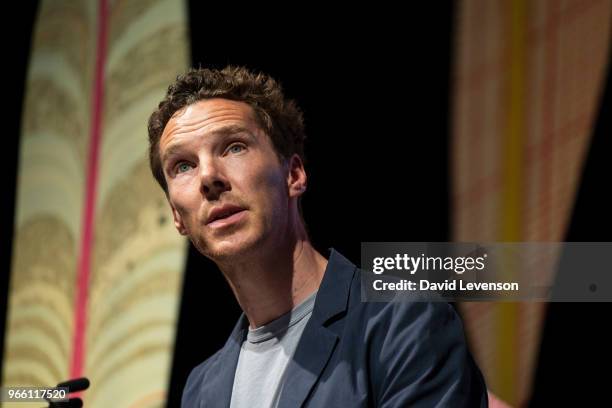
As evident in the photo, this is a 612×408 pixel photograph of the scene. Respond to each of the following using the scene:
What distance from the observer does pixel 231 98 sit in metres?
2.04

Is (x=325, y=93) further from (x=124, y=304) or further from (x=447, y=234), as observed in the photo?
(x=124, y=304)

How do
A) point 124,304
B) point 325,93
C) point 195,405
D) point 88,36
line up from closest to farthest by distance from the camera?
point 195,405, point 325,93, point 124,304, point 88,36

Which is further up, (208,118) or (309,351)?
(208,118)

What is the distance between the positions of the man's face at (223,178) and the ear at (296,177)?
0.03 meters

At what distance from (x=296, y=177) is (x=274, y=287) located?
11.5 inches

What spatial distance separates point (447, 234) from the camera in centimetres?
250

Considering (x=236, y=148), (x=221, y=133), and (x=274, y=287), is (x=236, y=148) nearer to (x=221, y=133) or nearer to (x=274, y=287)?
(x=221, y=133)

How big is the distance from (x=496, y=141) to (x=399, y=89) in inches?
13.4

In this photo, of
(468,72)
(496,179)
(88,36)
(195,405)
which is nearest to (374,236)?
(496,179)

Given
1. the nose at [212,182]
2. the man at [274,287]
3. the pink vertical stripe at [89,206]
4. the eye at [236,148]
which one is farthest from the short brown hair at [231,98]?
Result: the pink vertical stripe at [89,206]

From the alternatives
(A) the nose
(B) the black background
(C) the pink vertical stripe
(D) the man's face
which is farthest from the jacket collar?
(C) the pink vertical stripe

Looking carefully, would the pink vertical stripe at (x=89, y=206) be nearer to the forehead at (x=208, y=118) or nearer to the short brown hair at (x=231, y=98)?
the short brown hair at (x=231, y=98)

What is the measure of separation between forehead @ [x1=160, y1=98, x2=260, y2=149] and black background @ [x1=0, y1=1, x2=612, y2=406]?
0.64 m

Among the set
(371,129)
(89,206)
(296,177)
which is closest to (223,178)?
(296,177)
